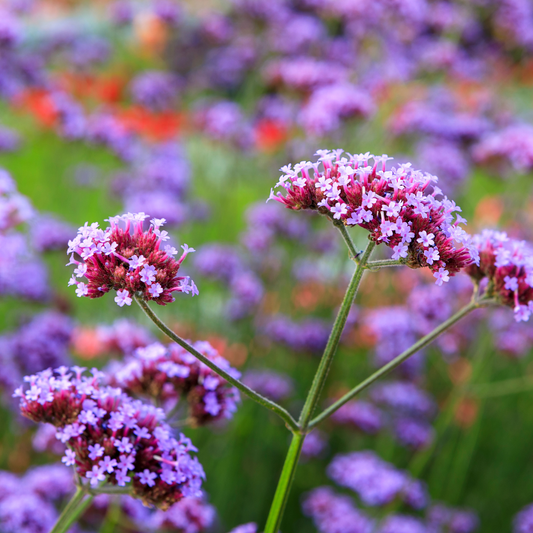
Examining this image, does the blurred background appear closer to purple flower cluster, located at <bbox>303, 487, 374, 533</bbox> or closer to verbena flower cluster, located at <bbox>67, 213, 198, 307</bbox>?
purple flower cluster, located at <bbox>303, 487, 374, 533</bbox>

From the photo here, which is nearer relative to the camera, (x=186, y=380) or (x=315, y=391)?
(x=315, y=391)

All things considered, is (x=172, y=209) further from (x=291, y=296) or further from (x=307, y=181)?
(x=307, y=181)

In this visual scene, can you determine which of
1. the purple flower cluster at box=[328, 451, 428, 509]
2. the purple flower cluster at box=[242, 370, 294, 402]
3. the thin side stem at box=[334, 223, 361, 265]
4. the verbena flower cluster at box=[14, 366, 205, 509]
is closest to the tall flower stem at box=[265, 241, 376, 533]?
the thin side stem at box=[334, 223, 361, 265]

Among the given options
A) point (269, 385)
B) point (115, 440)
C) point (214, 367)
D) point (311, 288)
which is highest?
point (311, 288)

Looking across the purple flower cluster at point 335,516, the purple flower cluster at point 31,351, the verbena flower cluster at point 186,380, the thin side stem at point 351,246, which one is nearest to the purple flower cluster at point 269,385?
the purple flower cluster at point 335,516

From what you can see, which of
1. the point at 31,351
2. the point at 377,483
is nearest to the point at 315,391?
the point at 377,483

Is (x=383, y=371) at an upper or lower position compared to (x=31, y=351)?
lower

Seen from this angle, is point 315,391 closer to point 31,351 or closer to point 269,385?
point 31,351
